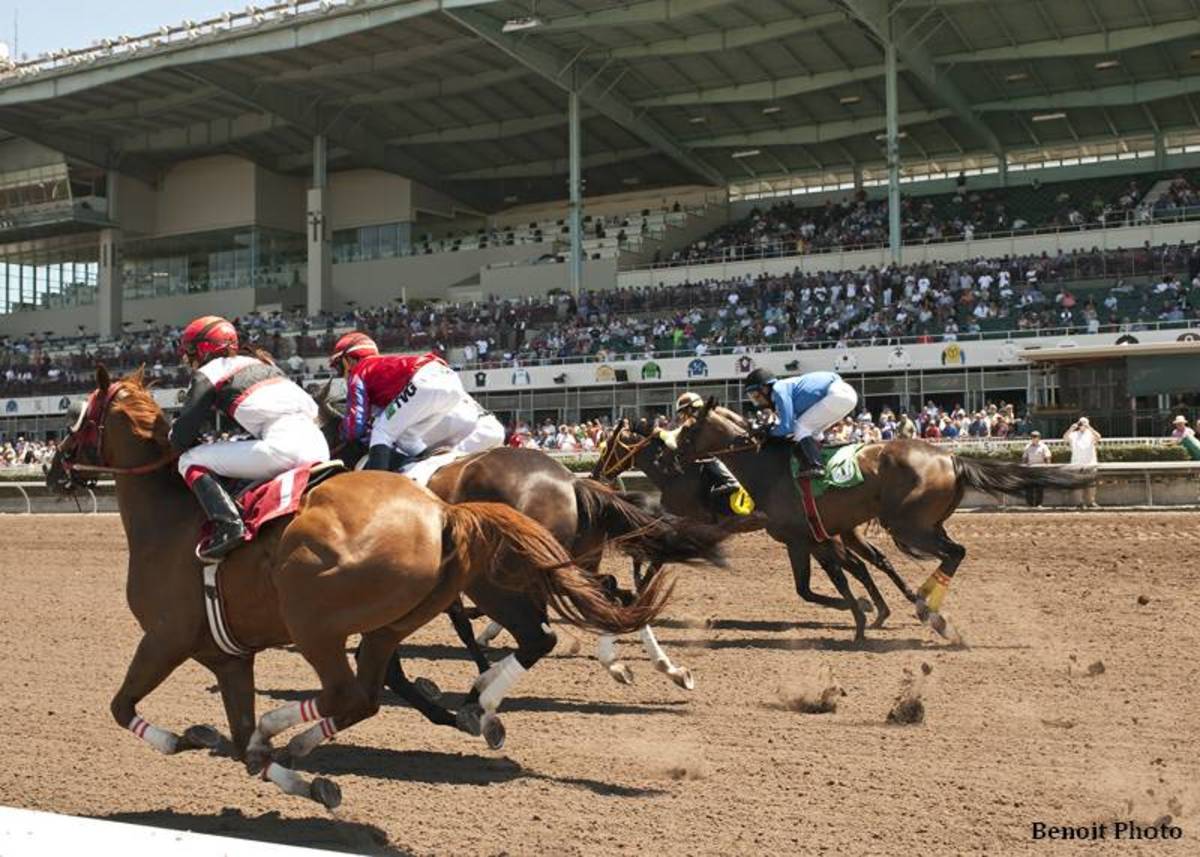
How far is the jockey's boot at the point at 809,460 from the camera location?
9125mm

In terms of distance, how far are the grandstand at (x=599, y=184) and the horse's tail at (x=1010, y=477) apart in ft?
41.6

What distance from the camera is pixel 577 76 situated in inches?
1479

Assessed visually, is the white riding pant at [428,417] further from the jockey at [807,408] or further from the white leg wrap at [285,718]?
the jockey at [807,408]

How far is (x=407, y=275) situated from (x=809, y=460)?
39533 millimetres

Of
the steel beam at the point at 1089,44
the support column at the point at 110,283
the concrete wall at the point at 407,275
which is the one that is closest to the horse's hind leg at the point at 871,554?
the steel beam at the point at 1089,44

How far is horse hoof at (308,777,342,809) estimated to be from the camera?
4.49 m

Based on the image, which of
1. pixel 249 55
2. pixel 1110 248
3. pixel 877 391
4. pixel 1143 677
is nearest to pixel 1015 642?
pixel 1143 677

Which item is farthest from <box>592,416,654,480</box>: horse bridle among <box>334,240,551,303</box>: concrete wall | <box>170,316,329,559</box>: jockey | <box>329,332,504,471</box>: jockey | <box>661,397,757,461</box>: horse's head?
<box>334,240,551,303</box>: concrete wall

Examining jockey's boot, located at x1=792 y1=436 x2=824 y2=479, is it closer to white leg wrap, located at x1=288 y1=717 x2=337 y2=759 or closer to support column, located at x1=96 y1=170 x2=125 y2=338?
white leg wrap, located at x1=288 y1=717 x2=337 y2=759

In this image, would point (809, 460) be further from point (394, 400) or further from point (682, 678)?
point (394, 400)

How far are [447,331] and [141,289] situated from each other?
2232cm

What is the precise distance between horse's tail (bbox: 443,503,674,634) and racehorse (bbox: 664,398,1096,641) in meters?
4.07

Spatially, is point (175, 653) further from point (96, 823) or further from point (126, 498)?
point (96, 823)

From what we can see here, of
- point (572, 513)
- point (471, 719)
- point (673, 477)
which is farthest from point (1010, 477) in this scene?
point (471, 719)
